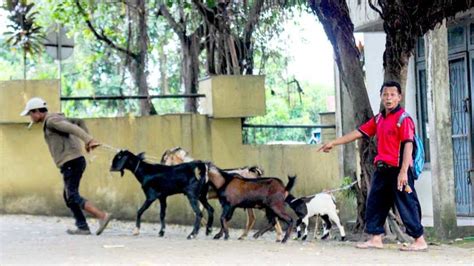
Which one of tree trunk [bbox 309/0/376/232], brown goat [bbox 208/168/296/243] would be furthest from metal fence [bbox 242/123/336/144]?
brown goat [bbox 208/168/296/243]

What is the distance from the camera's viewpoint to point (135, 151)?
543 inches

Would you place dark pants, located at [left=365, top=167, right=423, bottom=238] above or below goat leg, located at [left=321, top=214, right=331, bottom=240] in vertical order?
above

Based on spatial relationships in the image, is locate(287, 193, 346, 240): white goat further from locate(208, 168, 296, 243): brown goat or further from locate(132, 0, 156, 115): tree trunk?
locate(132, 0, 156, 115): tree trunk

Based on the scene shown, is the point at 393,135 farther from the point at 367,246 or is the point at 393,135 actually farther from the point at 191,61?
the point at 191,61

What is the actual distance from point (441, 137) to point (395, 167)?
2.76 meters

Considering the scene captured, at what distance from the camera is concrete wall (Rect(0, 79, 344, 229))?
13625 millimetres

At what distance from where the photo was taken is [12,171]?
13602 millimetres

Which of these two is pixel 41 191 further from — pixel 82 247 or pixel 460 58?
pixel 460 58

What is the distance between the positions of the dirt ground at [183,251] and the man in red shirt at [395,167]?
0.36 m

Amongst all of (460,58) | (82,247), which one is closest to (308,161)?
(460,58)

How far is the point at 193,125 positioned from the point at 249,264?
575 centimetres

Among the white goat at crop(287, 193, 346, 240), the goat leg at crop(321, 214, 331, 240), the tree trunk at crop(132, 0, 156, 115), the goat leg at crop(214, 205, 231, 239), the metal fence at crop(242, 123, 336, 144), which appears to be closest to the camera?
the goat leg at crop(214, 205, 231, 239)

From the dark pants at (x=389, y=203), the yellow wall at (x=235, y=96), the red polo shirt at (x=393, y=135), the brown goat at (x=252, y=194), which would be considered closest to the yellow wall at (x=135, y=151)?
the yellow wall at (x=235, y=96)

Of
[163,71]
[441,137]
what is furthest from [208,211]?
[163,71]
